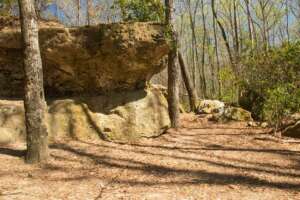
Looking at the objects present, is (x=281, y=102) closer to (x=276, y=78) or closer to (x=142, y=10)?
(x=276, y=78)

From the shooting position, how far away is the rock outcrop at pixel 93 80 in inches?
356

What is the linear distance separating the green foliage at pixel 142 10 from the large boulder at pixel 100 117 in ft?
7.22

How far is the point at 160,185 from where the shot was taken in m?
5.77

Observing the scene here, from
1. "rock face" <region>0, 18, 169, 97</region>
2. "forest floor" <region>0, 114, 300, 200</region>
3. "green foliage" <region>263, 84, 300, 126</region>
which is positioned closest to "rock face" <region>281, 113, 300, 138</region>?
"green foliage" <region>263, 84, 300, 126</region>

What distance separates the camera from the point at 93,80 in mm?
10141

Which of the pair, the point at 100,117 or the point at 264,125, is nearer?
the point at 100,117

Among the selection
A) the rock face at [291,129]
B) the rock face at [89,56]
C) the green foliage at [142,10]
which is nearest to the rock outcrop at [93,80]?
the rock face at [89,56]

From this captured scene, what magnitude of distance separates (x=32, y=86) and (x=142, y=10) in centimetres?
485

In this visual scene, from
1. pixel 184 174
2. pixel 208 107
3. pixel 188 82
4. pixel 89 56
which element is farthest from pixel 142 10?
pixel 208 107

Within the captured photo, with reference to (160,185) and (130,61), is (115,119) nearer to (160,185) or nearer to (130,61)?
(130,61)

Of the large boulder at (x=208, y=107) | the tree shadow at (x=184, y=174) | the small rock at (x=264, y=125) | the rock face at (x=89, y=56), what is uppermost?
the rock face at (x=89, y=56)

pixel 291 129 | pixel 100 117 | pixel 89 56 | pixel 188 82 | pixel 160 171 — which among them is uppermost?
pixel 89 56

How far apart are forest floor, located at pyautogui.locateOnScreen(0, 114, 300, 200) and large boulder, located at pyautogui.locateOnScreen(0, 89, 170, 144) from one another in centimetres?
44

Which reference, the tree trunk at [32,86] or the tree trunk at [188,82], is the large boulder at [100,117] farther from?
the tree trunk at [188,82]
